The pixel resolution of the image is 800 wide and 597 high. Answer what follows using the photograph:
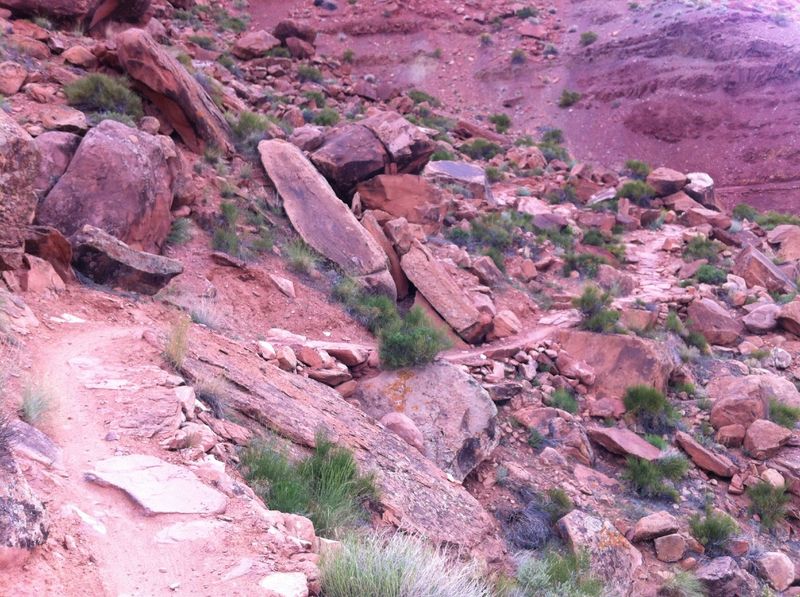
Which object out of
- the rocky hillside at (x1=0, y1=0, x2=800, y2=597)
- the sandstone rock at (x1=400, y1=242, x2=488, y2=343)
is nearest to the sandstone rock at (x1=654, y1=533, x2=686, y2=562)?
the rocky hillside at (x1=0, y1=0, x2=800, y2=597)

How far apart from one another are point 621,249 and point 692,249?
2.08 meters

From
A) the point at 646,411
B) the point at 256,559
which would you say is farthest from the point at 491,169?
the point at 256,559

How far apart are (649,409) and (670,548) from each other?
3.24 meters

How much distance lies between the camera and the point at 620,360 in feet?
37.0

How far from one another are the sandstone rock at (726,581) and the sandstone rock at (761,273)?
11.2 meters

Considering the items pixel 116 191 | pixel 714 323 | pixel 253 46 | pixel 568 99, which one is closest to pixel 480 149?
pixel 568 99

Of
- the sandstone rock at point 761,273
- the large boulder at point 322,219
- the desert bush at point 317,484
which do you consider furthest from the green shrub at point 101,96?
the sandstone rock at point 761,273

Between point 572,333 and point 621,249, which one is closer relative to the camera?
point 572,333

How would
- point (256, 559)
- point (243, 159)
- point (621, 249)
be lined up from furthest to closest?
1. point (621, 249)
2. point (243, 159)
3. point (256, 559)

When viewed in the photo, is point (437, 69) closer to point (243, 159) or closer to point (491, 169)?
point (491, 169)

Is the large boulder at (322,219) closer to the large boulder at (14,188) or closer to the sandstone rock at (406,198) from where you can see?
the sandstone rock at (406,198)

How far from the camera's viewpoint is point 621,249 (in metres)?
17.9

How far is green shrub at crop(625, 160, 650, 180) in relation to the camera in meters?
25.3

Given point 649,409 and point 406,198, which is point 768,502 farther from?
point 406,198
